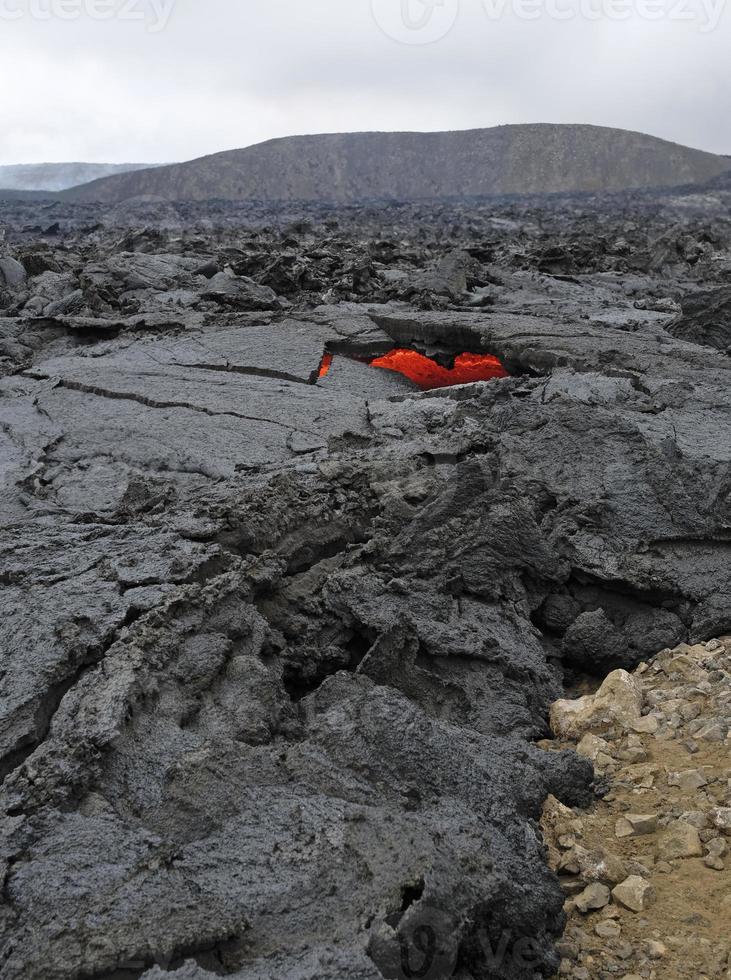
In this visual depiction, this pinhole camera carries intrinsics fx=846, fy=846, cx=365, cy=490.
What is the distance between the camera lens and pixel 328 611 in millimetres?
3287

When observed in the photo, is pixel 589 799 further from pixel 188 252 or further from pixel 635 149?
pixel 635 149

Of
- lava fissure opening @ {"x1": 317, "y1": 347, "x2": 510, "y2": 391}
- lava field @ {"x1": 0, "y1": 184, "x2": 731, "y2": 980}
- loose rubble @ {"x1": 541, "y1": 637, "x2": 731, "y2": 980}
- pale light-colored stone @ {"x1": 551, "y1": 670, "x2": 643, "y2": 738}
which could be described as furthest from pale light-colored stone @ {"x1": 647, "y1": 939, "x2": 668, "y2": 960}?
lava fissure opening @ {"x1": 317, "y1": 347, "x2": 510, "y2": 391}

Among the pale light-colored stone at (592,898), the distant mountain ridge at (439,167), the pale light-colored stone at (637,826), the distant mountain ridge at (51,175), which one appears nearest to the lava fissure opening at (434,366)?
the pale light-colored stone at (637,826)

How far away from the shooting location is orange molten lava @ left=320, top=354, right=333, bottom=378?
6.31 metres

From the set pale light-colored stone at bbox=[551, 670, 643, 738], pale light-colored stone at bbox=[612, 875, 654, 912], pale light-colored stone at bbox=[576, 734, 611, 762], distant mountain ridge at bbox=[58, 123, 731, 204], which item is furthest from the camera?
distant mountain ridge at bbox=[58, 123, 731, 204]

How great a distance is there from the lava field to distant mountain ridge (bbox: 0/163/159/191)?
2775 inches

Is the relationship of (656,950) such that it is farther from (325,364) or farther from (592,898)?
(325,364)

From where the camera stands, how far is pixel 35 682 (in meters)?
2.53

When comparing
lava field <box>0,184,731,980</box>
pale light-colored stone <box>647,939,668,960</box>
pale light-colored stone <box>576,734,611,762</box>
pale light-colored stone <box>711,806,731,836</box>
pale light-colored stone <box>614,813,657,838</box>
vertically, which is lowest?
pale light-colored stone <box>576,734,611,762</box>

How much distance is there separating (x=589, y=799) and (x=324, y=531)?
159 cm

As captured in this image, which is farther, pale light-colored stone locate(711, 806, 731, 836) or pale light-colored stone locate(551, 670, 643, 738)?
pale light-colored stone locate(551, 670, 643, 738)

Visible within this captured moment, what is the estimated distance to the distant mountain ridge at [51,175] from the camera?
233ft

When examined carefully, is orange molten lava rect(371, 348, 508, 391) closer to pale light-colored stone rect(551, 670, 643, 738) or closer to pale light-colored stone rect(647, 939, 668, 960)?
pale light-colored stone rect(551, 670, 643, 738)

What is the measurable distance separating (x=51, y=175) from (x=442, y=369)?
77.7m
